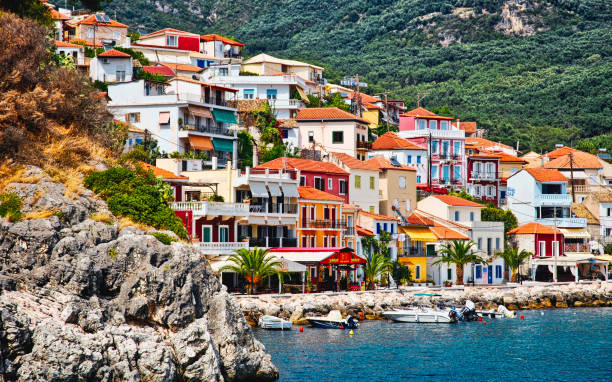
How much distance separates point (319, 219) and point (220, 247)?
12.2 metres

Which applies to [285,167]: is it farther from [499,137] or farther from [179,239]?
[499,137]

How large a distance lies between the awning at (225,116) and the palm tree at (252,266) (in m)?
23.4

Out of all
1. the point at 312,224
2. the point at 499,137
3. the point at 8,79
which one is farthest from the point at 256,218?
the point at 499,137

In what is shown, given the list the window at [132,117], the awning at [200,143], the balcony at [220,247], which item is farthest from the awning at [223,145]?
the balcony at [220,247]

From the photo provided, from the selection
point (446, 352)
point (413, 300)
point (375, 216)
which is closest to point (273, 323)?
point (446, 352)

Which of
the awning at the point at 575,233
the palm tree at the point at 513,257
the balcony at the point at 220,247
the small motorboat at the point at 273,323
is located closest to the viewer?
the small motorboat at the point at 273,323

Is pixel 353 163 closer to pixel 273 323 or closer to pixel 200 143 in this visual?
pixel 200 143

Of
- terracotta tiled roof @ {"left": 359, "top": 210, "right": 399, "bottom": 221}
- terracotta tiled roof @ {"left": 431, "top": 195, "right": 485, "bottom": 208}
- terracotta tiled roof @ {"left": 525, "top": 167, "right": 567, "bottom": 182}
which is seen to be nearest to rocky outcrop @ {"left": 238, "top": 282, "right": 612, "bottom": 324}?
terracotta tiled roof @ {"left": 359, "top": 210, "right": 399, "bottom": 221}

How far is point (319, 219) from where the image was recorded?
72.4 meters

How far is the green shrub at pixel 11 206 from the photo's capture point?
34.7 m

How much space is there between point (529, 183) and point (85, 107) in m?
64.7

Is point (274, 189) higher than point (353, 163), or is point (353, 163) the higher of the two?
point (353, 163)

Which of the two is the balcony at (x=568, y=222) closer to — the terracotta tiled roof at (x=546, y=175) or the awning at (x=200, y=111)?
the terracotta tiled roof at (x=546, y=175)

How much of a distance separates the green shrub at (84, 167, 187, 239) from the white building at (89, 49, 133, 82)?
46625 millimetres
